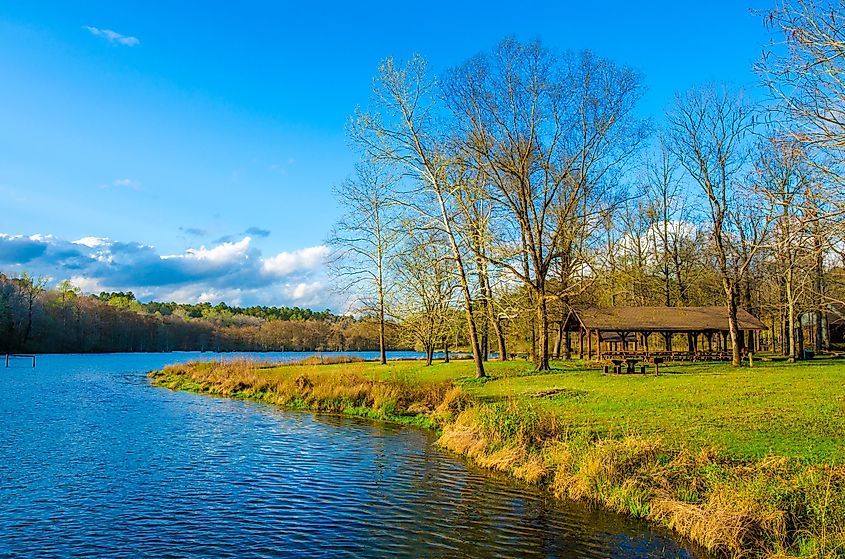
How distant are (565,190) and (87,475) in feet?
87.3

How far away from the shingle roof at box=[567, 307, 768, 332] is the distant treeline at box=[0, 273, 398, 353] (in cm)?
4665

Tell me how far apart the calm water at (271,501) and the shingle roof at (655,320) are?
23.9 meters

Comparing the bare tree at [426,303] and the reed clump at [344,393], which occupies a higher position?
the bare tree at [426,303]

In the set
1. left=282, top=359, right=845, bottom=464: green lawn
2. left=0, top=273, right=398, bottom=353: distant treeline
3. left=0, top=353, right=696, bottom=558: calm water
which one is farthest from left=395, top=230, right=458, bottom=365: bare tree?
left=0, top=273, right=398, bottom=353: distant treeline

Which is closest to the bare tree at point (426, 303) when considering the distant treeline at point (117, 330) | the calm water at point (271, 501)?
the calm water at point (271, 501)

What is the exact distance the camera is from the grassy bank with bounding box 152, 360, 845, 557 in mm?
8758

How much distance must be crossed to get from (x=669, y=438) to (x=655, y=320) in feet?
97.8

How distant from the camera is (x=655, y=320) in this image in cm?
4106

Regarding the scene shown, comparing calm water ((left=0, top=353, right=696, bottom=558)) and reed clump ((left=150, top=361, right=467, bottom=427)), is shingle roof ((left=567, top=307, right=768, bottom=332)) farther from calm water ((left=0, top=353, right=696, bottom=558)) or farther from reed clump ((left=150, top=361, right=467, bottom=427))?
calm water ((left=0, top=353, right=696, bottom=558))

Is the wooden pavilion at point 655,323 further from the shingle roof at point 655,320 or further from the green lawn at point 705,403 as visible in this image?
the green lawn at point 705,403

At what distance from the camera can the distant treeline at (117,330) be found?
8694 cm

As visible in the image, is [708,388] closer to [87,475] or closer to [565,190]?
[565,190]

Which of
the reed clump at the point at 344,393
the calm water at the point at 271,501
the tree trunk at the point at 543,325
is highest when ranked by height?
the tree trunk at the point at 543,325

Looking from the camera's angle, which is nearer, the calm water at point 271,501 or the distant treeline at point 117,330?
the calm water at point 271,501
